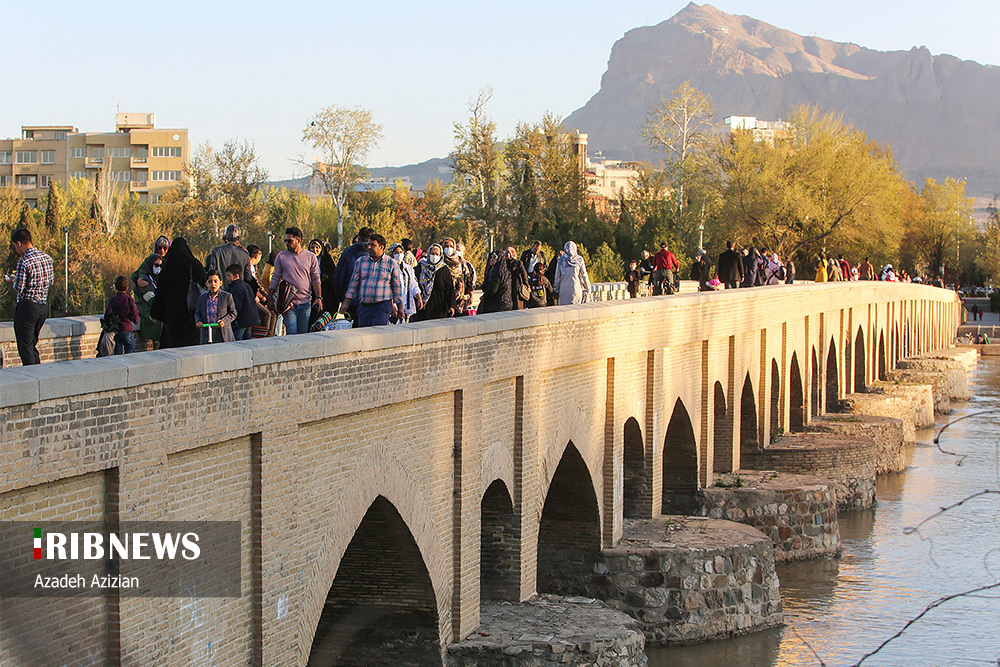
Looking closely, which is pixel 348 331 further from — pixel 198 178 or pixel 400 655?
pixel 198 178

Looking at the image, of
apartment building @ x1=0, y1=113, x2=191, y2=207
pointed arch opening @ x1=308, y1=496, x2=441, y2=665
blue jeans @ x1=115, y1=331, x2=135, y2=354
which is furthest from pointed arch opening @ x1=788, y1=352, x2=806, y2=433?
apartment building @ x1=0, y1=113, x2=191, y2=207

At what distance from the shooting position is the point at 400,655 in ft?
44.0

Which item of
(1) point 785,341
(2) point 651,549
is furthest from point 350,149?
(2) point 651,549

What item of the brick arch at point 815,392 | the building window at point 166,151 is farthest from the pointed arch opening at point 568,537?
the building window at point 166,151

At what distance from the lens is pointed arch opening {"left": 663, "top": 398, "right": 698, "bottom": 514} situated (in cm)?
2402

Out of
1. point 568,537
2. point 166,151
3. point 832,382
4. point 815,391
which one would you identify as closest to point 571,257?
point 568,537

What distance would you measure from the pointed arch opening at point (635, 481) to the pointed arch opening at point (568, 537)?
241 centimetres

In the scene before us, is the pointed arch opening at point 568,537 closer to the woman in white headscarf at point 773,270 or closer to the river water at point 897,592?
the river water at point 897,592

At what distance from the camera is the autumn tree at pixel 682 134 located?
205ft

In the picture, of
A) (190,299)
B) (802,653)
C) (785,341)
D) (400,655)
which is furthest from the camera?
(785,341)

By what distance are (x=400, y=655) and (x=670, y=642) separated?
639 cm
